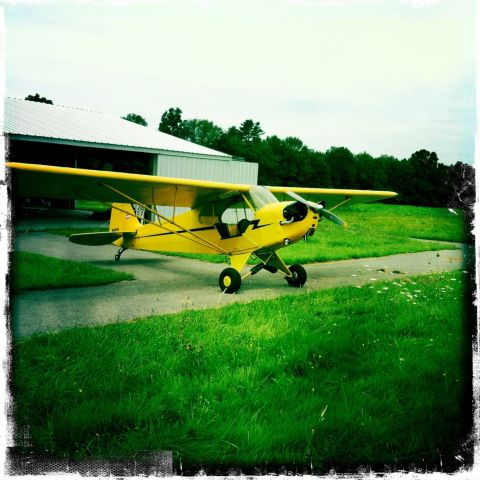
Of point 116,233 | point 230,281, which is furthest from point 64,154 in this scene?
point 230,281

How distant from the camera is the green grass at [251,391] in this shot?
2.58m

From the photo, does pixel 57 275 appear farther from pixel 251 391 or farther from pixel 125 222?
pixel 251 391

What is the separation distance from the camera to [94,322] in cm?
525

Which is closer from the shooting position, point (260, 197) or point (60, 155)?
point (260, 197)

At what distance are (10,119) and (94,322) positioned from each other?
49.4 ft

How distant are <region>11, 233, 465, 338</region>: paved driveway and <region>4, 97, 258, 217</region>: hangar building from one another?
17.2ft

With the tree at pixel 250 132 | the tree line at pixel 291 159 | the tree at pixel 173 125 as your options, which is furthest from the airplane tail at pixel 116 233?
the tree at pixel 250 132

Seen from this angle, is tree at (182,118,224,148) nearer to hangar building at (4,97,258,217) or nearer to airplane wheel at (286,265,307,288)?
hangar building at (4,97,258,217)

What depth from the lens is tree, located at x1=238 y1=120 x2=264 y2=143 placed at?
2255 inches

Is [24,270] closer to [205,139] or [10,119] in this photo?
[10,119]

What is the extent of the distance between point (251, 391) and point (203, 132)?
55389 mm

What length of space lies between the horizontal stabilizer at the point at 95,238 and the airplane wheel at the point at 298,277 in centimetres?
459

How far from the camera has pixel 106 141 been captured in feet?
61.6

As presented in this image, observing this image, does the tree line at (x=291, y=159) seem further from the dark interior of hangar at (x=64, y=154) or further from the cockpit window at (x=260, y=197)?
the cockpit window at (x=260, y=197)
